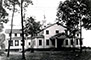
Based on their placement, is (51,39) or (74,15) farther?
(51,39)

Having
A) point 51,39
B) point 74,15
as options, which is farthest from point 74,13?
point 51,39

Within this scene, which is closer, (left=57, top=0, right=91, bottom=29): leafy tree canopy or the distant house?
(left=57, top=0, right=91, bottom=29): leafy tree canopy

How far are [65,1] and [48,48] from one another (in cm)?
1327

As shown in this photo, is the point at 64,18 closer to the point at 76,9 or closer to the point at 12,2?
the point at 76,9

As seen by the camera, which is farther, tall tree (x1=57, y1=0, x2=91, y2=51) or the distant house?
the distant house

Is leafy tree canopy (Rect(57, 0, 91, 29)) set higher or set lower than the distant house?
higher

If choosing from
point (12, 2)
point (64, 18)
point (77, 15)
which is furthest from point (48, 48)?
point (12, 2)

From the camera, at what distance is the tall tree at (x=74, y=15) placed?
41659 mm

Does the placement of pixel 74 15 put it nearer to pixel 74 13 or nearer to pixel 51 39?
pixel 74 13

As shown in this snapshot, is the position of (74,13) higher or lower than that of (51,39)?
higher

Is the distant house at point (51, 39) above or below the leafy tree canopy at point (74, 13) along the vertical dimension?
below

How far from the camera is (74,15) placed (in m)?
45.5

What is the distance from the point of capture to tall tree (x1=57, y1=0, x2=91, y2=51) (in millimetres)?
41659

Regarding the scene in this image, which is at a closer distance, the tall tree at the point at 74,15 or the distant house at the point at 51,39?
the tall tree at the point at 74,15
